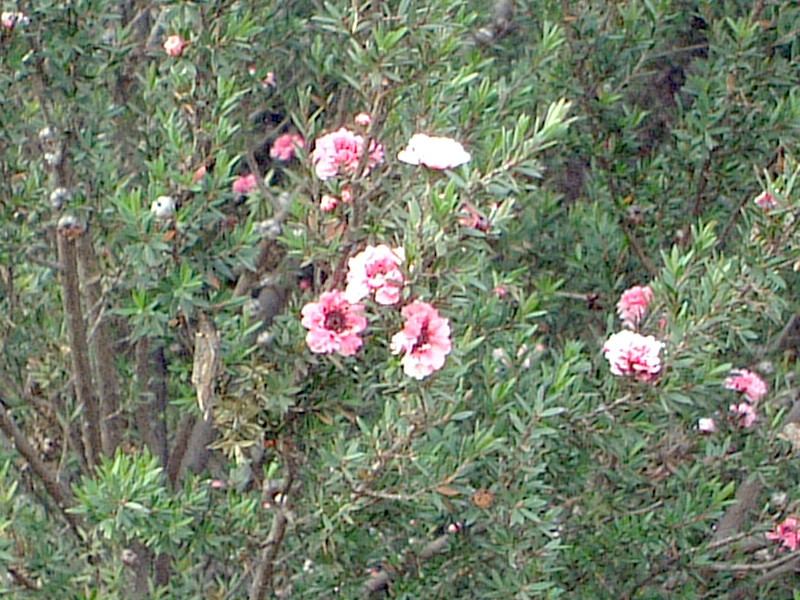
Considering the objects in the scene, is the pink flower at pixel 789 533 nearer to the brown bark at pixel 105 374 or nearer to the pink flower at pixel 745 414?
the pink flower at pixel 745 414

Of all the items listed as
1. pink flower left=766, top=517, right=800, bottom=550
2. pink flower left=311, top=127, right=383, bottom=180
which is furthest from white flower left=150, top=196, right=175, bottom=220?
pink flower left=766, top=517, right=800, bottom=550

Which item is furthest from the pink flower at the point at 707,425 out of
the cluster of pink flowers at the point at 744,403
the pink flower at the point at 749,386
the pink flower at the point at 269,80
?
the pink flower at the point at 269,80

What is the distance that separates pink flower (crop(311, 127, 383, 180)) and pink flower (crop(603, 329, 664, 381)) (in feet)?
1.86

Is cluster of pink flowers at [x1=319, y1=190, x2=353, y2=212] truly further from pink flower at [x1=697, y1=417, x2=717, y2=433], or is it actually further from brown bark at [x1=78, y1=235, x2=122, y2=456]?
pink flower at [x1=697, y1=417, x2=717, y2=433]

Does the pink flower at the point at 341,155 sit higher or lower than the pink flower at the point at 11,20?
lower

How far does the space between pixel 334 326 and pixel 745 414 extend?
4.19 ft

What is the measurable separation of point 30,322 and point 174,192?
28.8 inches

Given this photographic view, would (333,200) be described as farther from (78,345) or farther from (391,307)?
(78,345)

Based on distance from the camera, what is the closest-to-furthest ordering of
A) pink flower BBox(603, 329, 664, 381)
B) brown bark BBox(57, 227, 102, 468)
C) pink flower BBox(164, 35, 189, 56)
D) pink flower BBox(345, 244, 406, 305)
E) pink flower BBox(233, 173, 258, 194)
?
1. pink flower BBox(345, 244, 406, 305)
2. pink flower BBox(603, 329, 664, 381)
3. pink flower BBox(164, 35, 189, 56)
4. brown bark BBox(57, 227, 102, 468)
5. pink flower BBox(233, 173, 258, 194)

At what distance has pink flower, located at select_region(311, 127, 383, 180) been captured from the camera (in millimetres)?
1820

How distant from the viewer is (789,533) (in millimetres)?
2555

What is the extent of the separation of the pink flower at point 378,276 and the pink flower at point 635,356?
514 millimetres

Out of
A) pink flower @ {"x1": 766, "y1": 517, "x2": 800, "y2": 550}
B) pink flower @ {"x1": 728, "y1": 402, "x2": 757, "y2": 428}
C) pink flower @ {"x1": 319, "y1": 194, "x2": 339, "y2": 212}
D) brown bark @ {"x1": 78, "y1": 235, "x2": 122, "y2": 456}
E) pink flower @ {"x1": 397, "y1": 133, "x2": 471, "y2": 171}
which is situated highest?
pink flower @ {"x1": 397, "y1": 133, "x2": 471, "y2": 171}

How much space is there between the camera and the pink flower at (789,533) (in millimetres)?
2523
